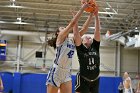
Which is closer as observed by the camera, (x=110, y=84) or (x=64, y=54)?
(x=64, y=54)

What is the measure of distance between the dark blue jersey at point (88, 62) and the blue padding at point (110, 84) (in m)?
11.8

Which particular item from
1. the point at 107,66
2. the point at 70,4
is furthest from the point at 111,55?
the point at 70,4

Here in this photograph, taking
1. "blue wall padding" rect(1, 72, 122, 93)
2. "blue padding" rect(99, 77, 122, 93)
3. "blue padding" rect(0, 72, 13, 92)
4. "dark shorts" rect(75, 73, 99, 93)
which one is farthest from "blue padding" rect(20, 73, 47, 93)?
"dark shorts" rect(75, 73, 99, 93)

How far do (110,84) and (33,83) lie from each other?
4.15 m

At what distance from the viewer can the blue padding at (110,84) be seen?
1588cm

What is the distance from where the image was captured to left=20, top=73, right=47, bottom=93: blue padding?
15.3 m

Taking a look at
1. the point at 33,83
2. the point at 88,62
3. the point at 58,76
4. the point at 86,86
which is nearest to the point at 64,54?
the point at 58,76

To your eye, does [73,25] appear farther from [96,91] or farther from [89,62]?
[96,91]

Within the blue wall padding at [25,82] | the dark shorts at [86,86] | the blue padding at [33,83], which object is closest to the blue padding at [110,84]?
the blue wall padding at [25,82]

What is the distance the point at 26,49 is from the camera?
17.1 m

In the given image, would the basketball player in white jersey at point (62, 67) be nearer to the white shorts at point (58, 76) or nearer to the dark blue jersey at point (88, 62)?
the white shorts at point (58, 76)

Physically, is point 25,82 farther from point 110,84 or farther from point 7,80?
point 110,84

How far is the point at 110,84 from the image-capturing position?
52.4ft

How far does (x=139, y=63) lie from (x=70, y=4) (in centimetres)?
755
